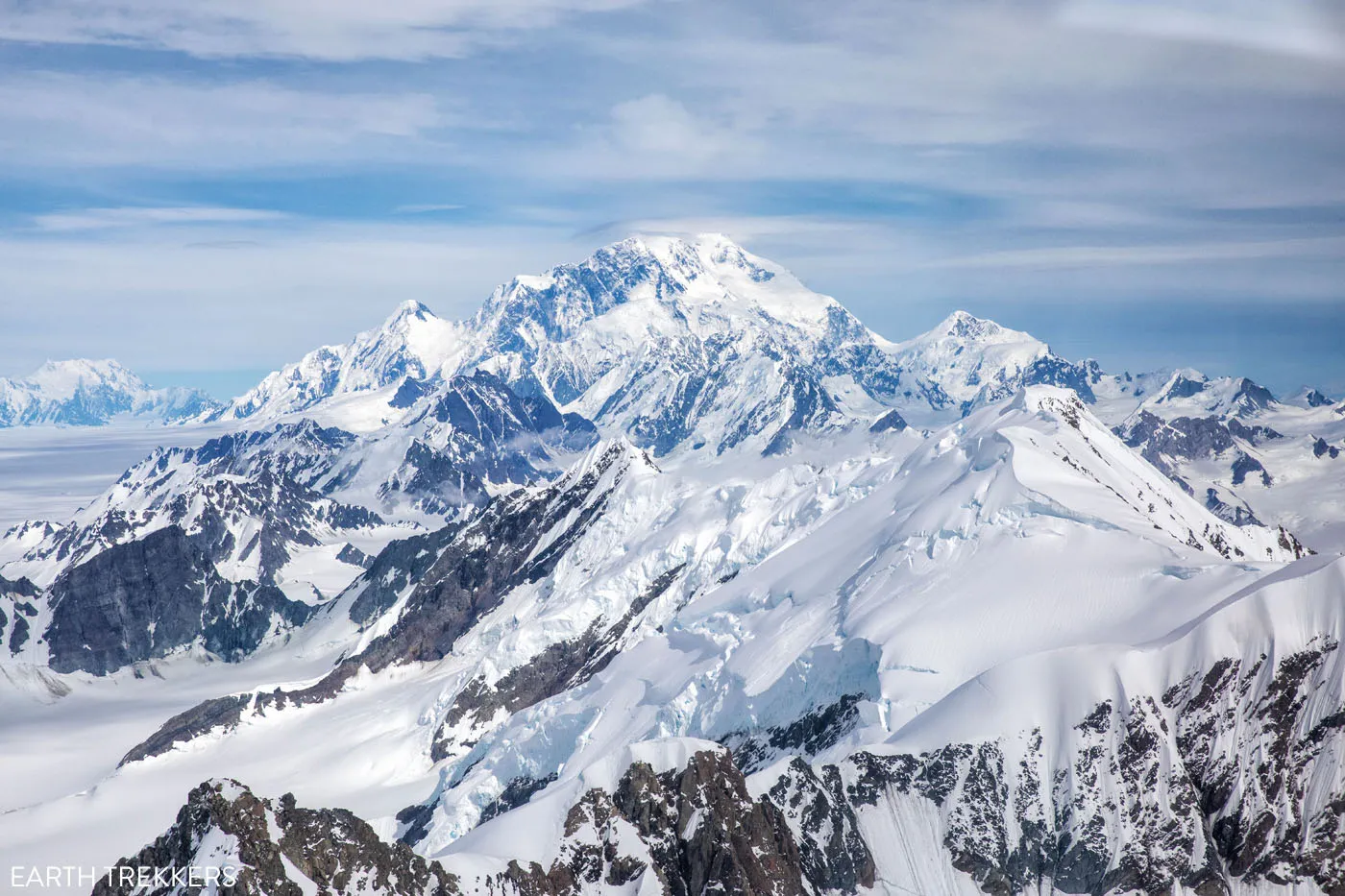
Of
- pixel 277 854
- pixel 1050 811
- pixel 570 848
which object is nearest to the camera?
pixel 277 854

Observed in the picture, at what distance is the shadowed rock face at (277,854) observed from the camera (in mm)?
92125

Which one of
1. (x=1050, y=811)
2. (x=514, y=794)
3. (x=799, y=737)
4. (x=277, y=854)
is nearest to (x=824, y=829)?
(x=1050, y=811)

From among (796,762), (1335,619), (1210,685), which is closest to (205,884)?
(796,762)

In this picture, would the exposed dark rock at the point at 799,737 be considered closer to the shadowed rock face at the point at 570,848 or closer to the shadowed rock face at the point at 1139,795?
the shadowed rock face at the point at 1139,795

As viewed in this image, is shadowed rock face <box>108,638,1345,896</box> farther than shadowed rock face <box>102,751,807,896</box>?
Yes

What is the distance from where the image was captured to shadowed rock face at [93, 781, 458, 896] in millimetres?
92125

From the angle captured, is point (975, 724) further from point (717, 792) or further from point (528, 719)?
point (528, 719)

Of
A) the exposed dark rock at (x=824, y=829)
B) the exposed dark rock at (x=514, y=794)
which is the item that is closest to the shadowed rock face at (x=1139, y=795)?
the exposed dark rock at (x=824, y=829)

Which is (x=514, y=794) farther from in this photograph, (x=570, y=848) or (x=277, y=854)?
(x=277, y=854)

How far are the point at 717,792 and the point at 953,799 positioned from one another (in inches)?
953

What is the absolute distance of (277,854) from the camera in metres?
93.3

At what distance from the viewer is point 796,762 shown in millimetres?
119562

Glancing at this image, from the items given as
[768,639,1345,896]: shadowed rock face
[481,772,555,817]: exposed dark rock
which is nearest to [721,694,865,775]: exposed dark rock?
[768,639,1345,896]: shadowed rock face

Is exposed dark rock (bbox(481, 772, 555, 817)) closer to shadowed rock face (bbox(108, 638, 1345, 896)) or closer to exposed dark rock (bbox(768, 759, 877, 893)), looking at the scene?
shadowed rock face (bbox(108, 638, 1345, 896))
